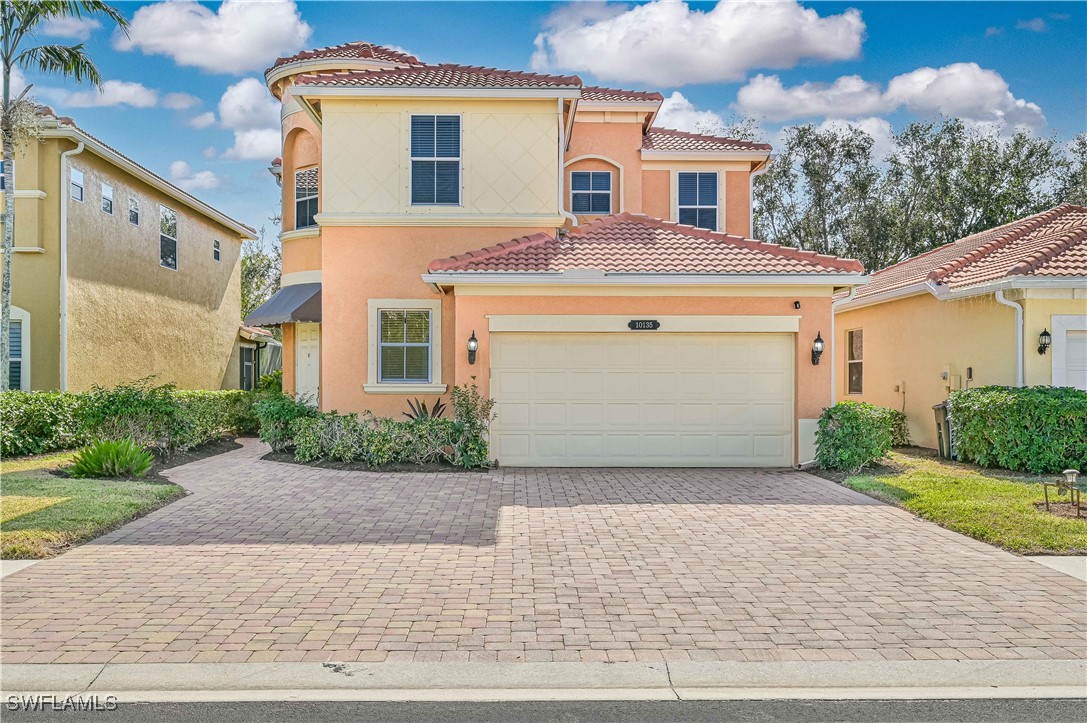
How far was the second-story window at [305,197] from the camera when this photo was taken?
17672 mm

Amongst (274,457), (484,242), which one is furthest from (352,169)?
(274,457)

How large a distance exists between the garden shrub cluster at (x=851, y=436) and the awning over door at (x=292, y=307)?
10.2 meters

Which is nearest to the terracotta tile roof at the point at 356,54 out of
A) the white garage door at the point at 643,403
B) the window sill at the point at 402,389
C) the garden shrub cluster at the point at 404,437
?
the window sill at the point at 402,389

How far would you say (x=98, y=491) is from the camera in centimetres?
1044

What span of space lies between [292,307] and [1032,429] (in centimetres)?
1405

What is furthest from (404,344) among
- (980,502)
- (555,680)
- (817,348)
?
(555,680)

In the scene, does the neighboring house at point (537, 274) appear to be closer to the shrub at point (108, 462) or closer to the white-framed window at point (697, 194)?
the white-framed window at point (697, 194)

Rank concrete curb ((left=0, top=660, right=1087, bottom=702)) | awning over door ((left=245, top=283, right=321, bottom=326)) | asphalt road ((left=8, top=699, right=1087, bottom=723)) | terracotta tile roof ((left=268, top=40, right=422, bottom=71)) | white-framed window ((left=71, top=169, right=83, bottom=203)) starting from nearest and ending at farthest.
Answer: asphalt road ((left=8, top=699, right=1087, bottom=723))
concrete curb ((left=0, top=660, right=1087, bottom=702))
awning over door ((left=245, top=283, right=321, bottom=326))
terracotta tile roof ((left=268, top=40, right=422, bottom=71))
white-framed window ((left=71, top=169, right=83, bottom=203))

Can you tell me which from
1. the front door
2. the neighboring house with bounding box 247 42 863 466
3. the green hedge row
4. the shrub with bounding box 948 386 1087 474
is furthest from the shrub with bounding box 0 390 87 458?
the shrub with bounding box 948 386 1087 474

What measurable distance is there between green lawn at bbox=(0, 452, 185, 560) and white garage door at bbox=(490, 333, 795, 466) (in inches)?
221

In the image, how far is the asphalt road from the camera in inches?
173

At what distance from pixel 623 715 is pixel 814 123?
3284cm

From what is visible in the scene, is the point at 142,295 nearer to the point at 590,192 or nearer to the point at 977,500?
the point at 590,192

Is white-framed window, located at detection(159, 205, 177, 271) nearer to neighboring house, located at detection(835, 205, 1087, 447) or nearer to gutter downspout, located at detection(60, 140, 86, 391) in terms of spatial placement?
gutter downspout, located at detection(60, 140, 86, 391)
